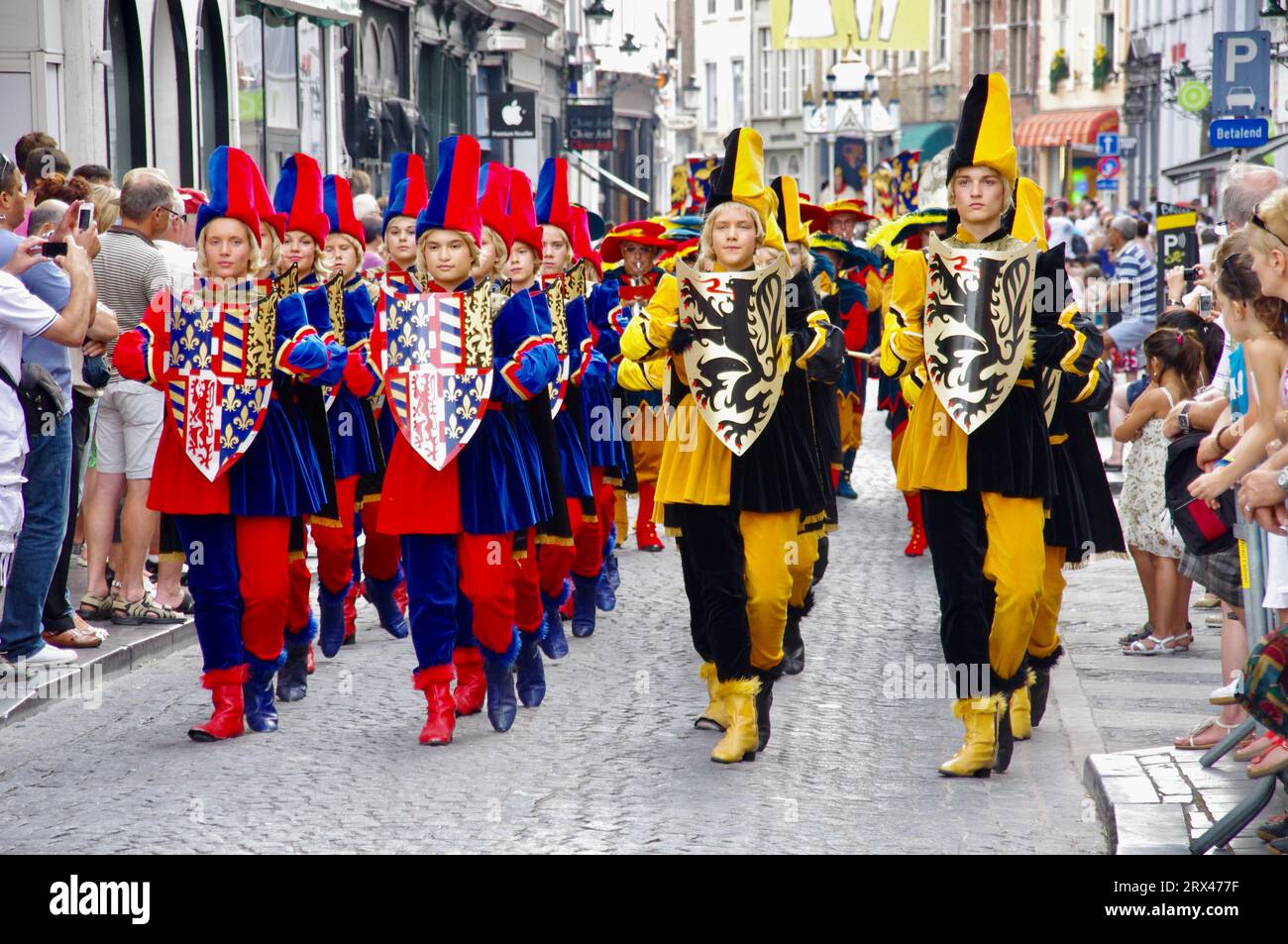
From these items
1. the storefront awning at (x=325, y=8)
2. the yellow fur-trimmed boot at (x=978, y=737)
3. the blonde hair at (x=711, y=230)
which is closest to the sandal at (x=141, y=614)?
the blonde hair at (x=711, y=230)

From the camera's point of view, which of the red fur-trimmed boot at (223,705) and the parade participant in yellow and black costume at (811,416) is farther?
the red fur-trimmed boot at (223,705)

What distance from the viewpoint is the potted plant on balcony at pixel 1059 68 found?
203ft

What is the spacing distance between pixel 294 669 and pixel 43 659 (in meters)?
1.18

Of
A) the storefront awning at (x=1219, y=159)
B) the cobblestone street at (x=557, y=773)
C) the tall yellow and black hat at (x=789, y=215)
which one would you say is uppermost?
the storefront awning at (x=1219, y=159)

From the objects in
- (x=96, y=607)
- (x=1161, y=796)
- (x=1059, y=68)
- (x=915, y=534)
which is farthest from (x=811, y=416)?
(x=1059, y=68)

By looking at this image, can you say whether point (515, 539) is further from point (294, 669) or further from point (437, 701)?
point (294, 669)

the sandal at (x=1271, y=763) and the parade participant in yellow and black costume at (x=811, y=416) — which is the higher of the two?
the parade participant in yellow and black costume at (x=811, y=416)

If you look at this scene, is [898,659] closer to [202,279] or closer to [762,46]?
[202,279]

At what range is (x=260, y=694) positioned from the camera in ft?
24.4

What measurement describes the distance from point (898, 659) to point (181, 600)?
3561 mm

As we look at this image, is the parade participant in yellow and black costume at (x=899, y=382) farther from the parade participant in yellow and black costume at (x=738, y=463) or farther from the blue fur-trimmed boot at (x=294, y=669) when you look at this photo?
the blue fur-trimmed boot at (x=294, y=669)

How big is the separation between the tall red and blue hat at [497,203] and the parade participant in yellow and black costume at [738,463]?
3.19ft
